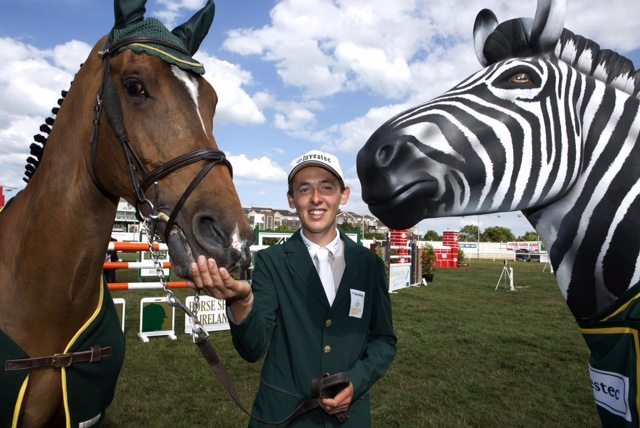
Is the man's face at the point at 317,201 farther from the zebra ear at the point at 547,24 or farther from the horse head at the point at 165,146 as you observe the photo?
the zebra ear at the point at 547,24

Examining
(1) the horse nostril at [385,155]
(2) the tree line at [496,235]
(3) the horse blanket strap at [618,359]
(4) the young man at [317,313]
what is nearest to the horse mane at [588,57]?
(1) the horse nostril at [385,155]

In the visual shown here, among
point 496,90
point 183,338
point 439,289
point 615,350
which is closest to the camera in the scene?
point 615,350

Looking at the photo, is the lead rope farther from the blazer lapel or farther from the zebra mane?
the zebra mane

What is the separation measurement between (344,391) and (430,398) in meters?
4.00

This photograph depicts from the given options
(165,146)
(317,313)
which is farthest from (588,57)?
(165,146)

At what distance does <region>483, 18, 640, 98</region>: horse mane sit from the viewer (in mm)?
1678

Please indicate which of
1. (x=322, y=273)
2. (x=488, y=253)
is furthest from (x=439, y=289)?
(x=488, y=253)

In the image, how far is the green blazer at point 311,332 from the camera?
2.01 metres

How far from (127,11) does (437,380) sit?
570cm

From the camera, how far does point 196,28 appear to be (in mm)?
2418

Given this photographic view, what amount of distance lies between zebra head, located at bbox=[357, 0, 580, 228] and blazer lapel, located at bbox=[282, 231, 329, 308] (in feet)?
2.41

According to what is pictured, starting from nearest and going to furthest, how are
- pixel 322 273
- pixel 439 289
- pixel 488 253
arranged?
1. pixel 322 273
2. pixel 439 289
3. pixel 488 253

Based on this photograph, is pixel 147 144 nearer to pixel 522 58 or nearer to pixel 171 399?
pixel 522 58

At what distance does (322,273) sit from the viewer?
2271 millimetres
